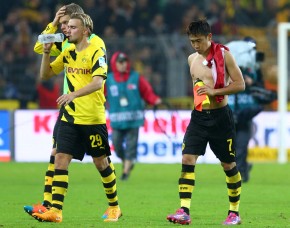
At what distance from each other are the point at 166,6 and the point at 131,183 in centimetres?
1229

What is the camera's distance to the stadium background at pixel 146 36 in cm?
2600

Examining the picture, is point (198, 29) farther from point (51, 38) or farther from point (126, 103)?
point (126, 103)

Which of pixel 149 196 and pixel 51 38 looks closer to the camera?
pixel 51 38

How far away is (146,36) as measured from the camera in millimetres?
28047

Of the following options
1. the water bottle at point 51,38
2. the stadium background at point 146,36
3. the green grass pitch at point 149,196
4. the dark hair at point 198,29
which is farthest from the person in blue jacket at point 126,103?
the dark hair at point 198,29

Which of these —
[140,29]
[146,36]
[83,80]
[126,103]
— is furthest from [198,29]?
[140,29]

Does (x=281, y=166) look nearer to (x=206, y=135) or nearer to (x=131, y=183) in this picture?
(x=131, y=183)

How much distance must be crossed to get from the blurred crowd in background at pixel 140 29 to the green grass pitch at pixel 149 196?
4467 mm

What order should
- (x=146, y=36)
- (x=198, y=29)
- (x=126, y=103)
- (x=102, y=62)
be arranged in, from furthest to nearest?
(x=146, y=36) < (x=126, y=103) < (x=102, y=62) < (x=198, y=29)

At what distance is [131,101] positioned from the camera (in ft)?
62.6

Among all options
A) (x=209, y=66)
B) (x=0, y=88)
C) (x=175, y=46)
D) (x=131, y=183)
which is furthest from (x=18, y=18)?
(x=209, y=66)

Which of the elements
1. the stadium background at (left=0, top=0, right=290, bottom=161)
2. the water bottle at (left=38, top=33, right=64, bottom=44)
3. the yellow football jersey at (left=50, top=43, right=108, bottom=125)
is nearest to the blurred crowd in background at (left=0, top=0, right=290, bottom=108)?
the stadium background at (left=0, top=0, right=290, bottom=161)

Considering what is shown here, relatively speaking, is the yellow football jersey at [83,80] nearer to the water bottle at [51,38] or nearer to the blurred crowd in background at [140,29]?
the water bottle at [51,38]

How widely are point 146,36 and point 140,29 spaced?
387 mm
